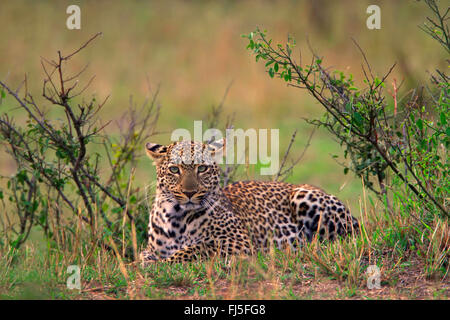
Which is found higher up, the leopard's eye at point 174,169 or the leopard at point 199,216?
the leopard's eye at point 174,169

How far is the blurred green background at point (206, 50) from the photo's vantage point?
18.0 m

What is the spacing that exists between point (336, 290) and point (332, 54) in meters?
13.9

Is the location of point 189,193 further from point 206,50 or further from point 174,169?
point 206,50

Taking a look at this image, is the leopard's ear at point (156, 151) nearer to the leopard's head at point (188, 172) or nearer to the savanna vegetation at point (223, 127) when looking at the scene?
the leopard's head at point (188, 172)

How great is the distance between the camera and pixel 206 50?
67.6ft

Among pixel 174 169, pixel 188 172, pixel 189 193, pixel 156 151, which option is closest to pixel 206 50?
pixel 156 151

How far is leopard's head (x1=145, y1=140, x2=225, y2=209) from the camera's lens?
711 centimetres

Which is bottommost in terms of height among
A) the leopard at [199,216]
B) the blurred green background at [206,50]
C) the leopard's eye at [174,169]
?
the leopard at [199,216]

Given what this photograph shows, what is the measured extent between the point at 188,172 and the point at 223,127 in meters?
4.14

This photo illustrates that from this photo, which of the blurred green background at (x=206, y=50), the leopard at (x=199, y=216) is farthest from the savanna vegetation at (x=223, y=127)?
the leopard at (x=199, y=216)

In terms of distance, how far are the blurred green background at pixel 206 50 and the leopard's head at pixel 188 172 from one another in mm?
7830

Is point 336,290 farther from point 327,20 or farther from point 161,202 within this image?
point 327,20

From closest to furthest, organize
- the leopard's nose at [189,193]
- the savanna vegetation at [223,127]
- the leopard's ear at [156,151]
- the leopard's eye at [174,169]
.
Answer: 1. the savanna vegetation at [223,127]
2. the leopard's nose at [189,193]
3. the leopard's eye at [174,169]
4. the leopard's ear at [156,151]

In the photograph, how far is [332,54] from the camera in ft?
62.3
